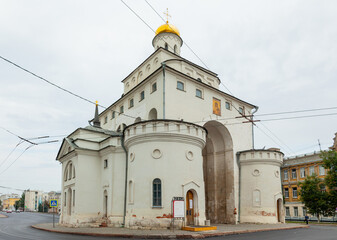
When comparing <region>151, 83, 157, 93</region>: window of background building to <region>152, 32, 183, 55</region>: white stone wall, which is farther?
<region>152, 32, 183, 55</region>: white stone wall

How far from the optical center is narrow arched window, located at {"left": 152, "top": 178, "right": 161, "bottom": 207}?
19.3m

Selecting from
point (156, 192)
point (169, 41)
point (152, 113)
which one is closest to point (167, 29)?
point (169, 41)

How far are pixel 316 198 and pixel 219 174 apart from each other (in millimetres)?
12203

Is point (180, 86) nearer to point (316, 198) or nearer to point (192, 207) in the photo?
point (192, 207)

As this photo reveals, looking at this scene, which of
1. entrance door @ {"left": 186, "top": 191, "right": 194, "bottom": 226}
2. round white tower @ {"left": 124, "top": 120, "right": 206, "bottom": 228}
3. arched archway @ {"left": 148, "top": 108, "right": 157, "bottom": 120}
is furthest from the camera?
arched archway @ {"left": 148, "top": 108, "right": 157, "bottom": 120}

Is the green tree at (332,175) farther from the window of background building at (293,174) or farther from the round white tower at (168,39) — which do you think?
the round white tower at (168,39)

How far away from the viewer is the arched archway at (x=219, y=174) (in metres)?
28.1

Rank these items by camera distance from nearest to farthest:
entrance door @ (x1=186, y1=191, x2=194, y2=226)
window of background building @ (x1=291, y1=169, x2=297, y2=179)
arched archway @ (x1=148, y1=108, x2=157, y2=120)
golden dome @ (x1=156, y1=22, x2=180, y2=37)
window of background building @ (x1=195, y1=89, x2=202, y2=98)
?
1. entrance door @ (x1=186, y1=191, x2=194, y2=226)
2. arched archway @ (x1=148, y1=108, x2=157, y2=120)
3. window of background building @ (x1=195, y1=89, x2=202, y2=98)
4. golden dome @ (x1=156, y1=22, x2=180, y2=37)
5. window of background building @ (x1=291, y1=169, x2=297, y2=179)

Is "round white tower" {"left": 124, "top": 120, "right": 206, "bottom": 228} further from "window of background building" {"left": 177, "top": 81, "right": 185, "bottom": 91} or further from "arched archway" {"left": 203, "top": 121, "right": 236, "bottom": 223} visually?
"arched archway" {"left": 203, "top": 121, "right": 236, "bottom": 223}

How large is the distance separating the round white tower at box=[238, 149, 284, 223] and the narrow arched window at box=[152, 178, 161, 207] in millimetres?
11699

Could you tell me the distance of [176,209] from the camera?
58.4 feet

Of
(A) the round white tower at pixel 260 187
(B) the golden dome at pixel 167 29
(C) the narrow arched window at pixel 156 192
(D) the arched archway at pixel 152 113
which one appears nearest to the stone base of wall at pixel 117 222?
(C) the narrow arched window at pixel 156 192

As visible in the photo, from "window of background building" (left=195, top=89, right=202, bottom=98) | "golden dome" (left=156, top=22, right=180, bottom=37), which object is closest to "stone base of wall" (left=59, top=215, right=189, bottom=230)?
"window of background building" (left=195, top=89, right=202, bottom=98)

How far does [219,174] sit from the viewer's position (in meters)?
29.8
